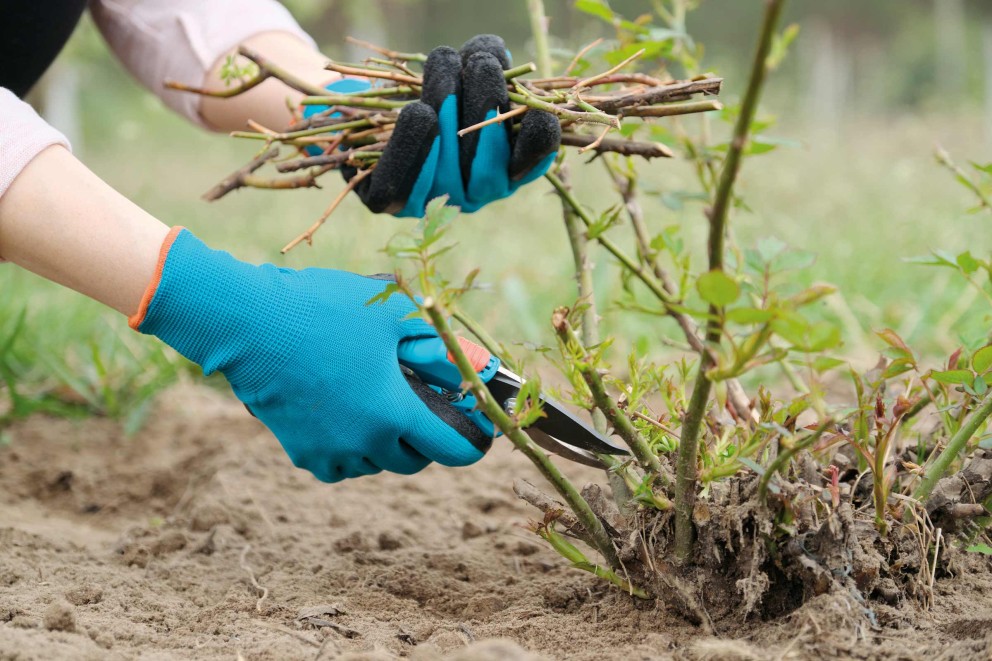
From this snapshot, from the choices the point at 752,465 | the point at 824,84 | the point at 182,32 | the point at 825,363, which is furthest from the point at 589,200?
the point at 824,84

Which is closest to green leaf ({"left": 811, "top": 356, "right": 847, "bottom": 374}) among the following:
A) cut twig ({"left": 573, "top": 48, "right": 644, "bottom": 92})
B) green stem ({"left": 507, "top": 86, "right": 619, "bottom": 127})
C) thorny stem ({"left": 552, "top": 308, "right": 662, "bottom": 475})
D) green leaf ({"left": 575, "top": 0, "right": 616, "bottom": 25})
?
thorny stem ({"left": 552, "top": 308, "right": 662, "bottom": 475})

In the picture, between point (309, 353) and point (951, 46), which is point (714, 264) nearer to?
point (309, 353)

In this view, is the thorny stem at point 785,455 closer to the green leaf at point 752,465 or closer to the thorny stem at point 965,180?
the green leaf at point 752,465

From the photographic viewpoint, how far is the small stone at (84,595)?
1263 millimetres

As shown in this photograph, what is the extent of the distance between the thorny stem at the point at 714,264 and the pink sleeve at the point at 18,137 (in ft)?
3.20

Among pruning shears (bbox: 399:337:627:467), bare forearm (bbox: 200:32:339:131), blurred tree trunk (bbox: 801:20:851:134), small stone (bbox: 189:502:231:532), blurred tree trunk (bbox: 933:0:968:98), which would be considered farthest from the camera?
blurred tree trunk (bbox: 933:0:968:98)

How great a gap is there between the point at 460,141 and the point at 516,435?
2.16ft

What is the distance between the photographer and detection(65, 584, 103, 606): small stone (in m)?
1.26

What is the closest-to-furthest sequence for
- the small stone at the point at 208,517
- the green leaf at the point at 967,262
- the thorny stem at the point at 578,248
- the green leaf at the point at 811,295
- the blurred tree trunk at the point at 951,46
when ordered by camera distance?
1. the green leaf at the point at 811,295
2. the green leaf at the point at 967,262
3. the thorny stem at the point at 578,248
4. the small stone at the point at 208,517
5. the blurred tree trunk at the point at 951,46

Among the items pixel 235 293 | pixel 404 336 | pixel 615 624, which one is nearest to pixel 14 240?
pixel 235 293

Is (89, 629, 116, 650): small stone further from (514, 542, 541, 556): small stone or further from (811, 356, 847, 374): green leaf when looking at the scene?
(811, 356, 847, 374): green leaf

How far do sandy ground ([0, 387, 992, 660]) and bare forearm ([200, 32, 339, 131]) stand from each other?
2.58ft

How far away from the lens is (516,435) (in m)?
1.02

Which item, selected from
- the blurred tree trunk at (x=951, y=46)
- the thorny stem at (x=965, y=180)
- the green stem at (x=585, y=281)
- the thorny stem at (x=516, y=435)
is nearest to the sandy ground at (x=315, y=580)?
the thorny stem at (x=516, y=435)
